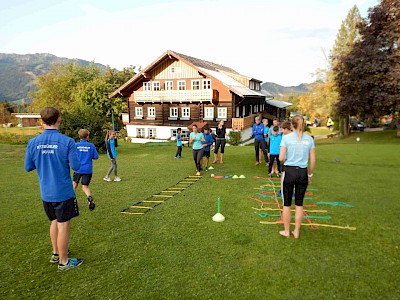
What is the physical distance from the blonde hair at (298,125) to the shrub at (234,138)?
78.8ft

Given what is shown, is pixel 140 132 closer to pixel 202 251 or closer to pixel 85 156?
pixel 85 156

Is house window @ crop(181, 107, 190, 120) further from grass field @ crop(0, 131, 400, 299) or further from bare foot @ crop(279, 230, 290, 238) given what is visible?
bare foot @ crop(279, 230, 290, 238)

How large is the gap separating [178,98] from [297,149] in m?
27.0

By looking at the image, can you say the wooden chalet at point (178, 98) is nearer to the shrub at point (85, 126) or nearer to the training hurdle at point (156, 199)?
the shrub at point (85, 126)

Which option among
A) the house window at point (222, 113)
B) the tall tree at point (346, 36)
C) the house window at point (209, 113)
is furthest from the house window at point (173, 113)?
the tall tree at point (346, 36)

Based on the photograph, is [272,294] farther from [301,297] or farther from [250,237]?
[250,237]

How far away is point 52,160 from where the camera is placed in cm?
414

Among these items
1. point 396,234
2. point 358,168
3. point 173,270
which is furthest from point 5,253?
point 358,168

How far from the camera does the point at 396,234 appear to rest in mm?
5578

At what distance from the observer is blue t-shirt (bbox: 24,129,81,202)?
162 inches

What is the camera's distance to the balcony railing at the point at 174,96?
2977cm

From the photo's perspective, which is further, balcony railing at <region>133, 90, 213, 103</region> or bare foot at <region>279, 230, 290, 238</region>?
balcony railing at <region>133, 90, 213, 103</region>

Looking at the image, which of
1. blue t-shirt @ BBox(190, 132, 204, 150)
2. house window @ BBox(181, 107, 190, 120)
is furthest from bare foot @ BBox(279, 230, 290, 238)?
house window @ BBox(181, 107, 190, 120)

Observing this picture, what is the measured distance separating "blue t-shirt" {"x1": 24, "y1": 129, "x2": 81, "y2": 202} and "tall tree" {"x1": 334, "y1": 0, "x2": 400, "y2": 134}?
2800 cm
